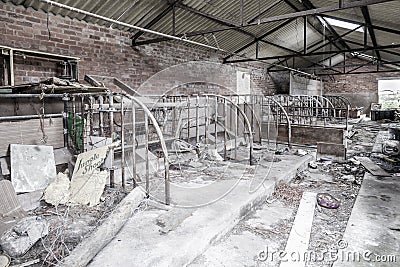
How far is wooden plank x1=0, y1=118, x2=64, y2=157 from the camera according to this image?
121 inches

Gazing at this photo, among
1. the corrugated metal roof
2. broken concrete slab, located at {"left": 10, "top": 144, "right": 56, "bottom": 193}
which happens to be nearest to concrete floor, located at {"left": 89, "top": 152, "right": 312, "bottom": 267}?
broken concrete slab, located at {"left": 10, "top": 144, "right": 56, "bottom": 193}

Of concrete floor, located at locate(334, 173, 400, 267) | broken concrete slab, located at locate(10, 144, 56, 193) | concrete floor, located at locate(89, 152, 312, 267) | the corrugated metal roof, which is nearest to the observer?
concrete floor, located at locate(89, 152, 312, 267)

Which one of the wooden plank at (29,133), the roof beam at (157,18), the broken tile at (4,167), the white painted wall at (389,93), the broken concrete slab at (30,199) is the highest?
the roof beam at (157,18)

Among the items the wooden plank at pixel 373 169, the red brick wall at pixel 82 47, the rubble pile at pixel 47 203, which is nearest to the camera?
the rubble pile at pixel 47 203

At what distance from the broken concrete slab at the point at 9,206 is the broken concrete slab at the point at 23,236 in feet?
1.15

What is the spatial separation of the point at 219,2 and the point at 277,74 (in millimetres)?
8722

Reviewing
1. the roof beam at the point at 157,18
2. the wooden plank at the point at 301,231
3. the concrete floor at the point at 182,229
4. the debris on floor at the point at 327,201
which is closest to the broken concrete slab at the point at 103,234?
the concrete floor at the point at 182,229

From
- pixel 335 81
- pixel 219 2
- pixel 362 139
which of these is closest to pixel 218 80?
pixel 219 2

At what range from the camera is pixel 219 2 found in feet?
22.9

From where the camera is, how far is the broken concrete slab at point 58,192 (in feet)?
9.63

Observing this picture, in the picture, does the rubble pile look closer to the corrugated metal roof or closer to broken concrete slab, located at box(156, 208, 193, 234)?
broken concrete slab, located at box(156, 208, 193, 234)

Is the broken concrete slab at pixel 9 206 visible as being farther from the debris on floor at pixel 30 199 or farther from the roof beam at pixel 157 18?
the roof beam at pixel 157 18

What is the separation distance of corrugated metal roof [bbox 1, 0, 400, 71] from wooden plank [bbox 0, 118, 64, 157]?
2609mm

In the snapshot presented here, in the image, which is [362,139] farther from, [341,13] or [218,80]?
[218,80]
